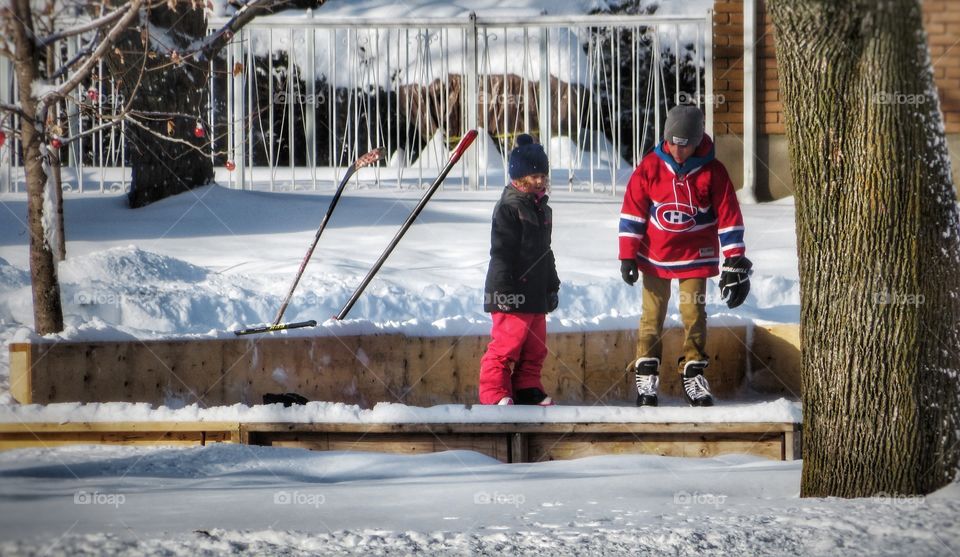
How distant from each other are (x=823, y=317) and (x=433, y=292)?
4.70m

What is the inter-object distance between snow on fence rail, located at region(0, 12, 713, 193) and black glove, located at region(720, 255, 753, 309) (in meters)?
6.26

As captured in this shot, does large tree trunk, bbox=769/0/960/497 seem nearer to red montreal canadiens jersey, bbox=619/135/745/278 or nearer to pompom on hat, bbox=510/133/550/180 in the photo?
red montreal canadiens jersey, bbox=619/135/745/278

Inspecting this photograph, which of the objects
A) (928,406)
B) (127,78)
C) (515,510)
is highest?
(127,78)

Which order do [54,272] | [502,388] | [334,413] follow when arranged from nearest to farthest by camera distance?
[334,413]
[502,388]
[54,272]

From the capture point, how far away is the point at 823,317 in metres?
4.12

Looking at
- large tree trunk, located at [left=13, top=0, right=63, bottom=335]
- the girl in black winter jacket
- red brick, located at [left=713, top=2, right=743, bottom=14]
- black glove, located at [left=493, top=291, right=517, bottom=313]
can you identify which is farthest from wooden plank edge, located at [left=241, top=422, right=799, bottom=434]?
red brick, located at [left=713, top=2, right=743, bottom=14]

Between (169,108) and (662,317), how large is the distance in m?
6.80

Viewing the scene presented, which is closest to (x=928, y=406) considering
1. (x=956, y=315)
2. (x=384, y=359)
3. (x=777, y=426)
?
(x=956, y=315)

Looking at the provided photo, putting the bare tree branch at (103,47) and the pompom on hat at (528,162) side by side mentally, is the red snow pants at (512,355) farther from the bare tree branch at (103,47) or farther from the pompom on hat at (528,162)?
the bare tree branch at (103,47)

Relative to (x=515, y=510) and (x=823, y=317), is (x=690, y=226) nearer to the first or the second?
(x=823, y=317)

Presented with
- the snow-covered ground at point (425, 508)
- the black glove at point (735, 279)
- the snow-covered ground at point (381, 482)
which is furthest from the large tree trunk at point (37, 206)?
the black glove at point (735, 279)

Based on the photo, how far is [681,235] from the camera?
5.94m

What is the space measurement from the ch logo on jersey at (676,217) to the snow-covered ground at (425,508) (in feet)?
4.82

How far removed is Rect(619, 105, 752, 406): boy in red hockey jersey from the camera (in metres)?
5.89
